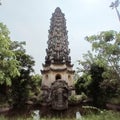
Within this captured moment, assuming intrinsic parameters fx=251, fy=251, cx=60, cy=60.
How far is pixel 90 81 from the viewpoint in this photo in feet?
94.9

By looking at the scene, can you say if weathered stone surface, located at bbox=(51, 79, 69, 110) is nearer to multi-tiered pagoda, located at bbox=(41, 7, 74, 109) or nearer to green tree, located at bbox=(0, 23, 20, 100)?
multi-tiered pagoda, located at bbox=(41, 7, 74, 109)

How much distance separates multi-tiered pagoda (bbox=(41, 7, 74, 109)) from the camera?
38250mm

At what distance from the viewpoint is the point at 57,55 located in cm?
4066

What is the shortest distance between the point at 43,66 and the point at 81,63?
10.9 meters

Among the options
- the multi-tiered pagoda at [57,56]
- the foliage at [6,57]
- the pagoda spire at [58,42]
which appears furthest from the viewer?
the pagoda spire at [58,42]

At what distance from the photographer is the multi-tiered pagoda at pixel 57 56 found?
38.2 m

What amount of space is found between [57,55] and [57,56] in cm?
27

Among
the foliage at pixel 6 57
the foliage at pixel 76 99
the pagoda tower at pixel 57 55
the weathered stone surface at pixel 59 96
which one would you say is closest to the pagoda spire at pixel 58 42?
the pagoda tower at pixel 57 55

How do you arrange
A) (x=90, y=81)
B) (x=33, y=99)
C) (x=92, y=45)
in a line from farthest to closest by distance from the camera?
(x=33, y=99), (x=90, y=81), (x=92, y=45)

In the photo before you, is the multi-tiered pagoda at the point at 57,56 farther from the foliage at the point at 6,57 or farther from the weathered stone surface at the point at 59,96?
the foliage at the point at 6,57

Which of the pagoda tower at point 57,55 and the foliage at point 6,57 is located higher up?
the pagoda tower at point 57,55

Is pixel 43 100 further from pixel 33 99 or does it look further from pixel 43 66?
pixel 43 66

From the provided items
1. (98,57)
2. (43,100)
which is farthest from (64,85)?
(98,57)

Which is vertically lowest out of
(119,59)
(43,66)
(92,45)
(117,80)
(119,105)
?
(119,105)
